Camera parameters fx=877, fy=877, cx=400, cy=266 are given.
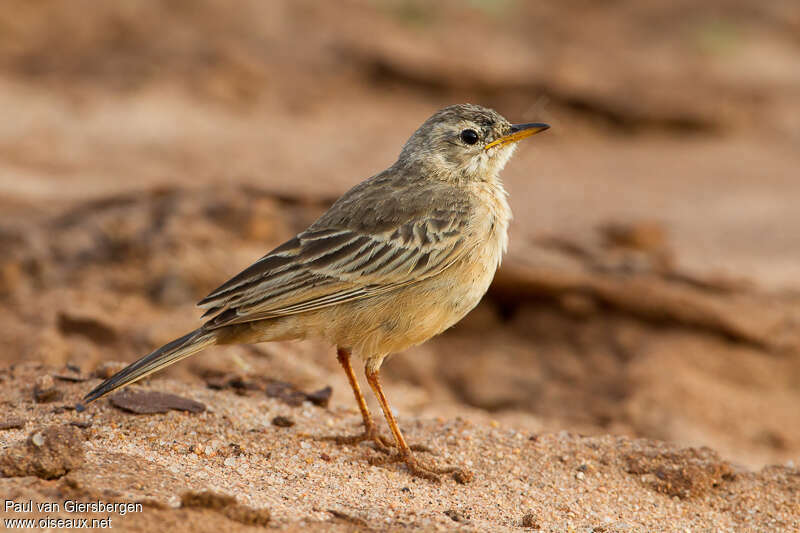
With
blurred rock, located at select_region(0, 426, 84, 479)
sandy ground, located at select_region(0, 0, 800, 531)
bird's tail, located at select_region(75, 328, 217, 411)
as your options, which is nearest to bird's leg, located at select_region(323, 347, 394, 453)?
A: sandy ground, located at select_region(0, 0, 800, 531)

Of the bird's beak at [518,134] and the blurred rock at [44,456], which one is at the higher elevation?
the bird's beak at [518,134]

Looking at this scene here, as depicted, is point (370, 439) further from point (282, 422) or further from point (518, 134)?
point (518, 134)

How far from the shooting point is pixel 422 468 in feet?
17.6

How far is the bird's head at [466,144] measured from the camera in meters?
6.38

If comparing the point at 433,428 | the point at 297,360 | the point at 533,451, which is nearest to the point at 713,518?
the point at 533,451

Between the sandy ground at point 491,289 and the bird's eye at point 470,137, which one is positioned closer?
the sandy ground at point 491,289

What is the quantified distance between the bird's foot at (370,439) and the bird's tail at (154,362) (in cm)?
104

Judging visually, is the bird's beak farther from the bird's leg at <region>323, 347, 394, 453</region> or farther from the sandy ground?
the bird's leg at <region>323, 347, 394, 453</region>

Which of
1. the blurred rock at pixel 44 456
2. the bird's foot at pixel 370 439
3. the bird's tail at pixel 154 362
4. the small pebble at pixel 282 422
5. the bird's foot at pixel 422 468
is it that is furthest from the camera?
the small pebble at pixel 282 422

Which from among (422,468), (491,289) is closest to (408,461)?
(422,468)

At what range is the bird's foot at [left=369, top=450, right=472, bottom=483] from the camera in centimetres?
527

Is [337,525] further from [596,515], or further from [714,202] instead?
[714,202]

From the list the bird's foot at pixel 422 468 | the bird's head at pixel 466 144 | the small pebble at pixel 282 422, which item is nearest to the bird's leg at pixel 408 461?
the bird's foot at pixel 422 468

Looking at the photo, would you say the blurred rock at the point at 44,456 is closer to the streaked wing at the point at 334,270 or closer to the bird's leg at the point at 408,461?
the streaked wing at the point at 334,270
